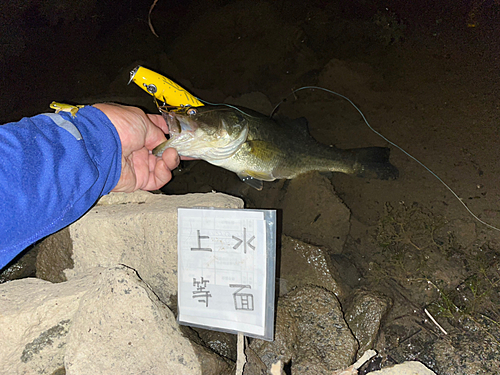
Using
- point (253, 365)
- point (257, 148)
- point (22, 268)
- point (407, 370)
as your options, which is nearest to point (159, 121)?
point (257, 148)

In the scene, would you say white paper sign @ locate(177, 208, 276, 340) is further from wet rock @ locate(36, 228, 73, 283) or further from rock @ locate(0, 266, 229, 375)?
wet rock @ locate(36, 228, 73, 283)

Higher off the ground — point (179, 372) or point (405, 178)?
point (405, 178)

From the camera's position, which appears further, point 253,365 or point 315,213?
point 315,213

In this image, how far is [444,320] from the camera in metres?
2.46

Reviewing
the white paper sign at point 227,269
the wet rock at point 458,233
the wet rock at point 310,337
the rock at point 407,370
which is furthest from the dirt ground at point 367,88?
the white paper sign at point 227,269

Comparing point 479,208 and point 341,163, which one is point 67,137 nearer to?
point 341,163

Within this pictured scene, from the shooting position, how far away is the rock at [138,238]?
7.00 feet

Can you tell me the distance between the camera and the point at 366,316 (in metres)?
2.37

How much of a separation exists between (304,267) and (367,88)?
216 centimetres

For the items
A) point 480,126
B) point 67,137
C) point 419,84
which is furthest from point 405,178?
point 67,137

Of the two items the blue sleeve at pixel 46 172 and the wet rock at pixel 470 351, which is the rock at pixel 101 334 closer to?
the blue sleeve at pixel 46 172

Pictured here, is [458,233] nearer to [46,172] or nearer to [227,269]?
[227,269]

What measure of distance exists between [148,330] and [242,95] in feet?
9.15

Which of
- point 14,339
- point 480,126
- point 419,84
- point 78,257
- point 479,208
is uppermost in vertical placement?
point 419,84
